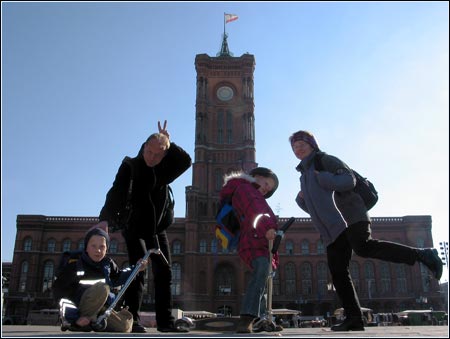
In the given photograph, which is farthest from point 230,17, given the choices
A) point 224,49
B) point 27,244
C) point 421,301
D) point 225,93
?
point 421,301

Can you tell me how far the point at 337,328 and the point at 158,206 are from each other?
205 cm

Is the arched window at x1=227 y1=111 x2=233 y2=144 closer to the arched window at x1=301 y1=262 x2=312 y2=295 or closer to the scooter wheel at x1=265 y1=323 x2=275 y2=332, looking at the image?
the arched window at x1=301 y1=262 x2=312 y2=295

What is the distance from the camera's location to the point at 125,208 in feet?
14.2

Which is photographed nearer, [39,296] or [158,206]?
[158,206]

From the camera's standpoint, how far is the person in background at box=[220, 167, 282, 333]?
361 cm

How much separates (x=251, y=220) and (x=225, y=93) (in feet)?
168

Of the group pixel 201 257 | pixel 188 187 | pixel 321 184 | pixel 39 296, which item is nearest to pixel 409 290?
pixel 201 257

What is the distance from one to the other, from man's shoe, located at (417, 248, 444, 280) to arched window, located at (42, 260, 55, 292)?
1855 inches

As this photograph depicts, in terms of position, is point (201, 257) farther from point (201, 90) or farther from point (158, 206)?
point (158, 206)

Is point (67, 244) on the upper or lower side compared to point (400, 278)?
upper

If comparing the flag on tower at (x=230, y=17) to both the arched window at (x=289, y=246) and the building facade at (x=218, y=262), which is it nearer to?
the building facade at (x=218, y=262)

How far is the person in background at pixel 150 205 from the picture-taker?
4.25 m

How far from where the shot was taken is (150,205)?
14.4ft

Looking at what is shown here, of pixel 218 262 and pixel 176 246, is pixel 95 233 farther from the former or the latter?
pixel 176 246
